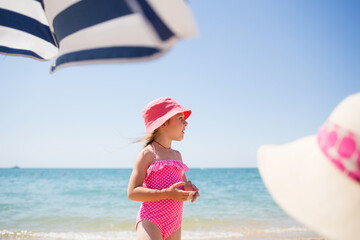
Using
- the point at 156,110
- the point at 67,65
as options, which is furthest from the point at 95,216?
the point at 67,65

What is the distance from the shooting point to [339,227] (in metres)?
0.87

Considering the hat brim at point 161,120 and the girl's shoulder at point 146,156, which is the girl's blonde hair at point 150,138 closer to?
the hat brim at point 161,120

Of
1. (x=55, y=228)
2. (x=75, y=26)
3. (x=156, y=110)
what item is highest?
(x=75, y=26)

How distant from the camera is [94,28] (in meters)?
1.02

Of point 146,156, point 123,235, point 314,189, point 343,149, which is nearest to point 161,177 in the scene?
point 146,156

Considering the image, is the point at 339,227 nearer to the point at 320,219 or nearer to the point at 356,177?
the point at 320,219

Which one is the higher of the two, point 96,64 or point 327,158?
point 96,64

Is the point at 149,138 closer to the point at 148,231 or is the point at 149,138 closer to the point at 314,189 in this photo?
the point at 148,231

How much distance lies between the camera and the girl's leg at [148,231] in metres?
2.24

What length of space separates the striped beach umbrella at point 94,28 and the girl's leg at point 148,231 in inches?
59.0

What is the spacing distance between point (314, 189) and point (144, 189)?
153 centimetres

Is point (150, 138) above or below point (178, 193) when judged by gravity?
above

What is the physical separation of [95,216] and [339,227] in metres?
A: 10.9

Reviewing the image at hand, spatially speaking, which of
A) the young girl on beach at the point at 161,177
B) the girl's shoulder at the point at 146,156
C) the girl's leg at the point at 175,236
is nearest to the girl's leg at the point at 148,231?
the young girl on beach at the point at 161,177
